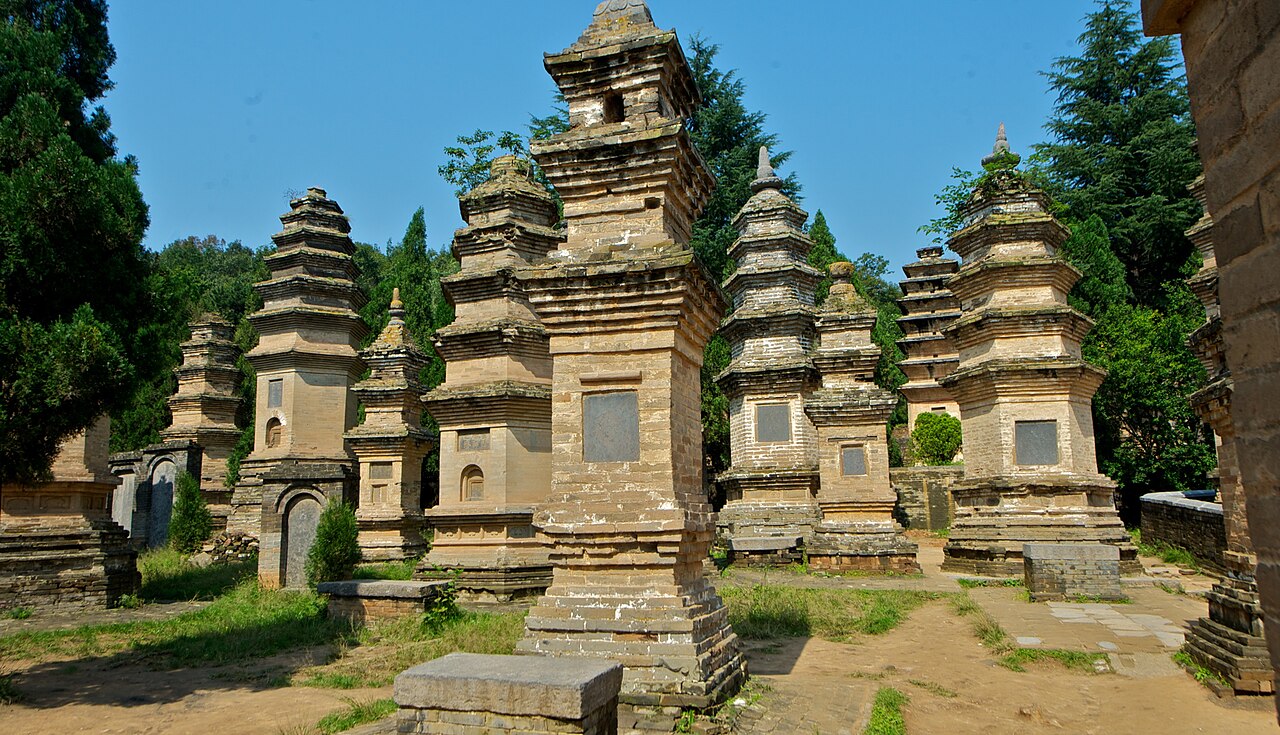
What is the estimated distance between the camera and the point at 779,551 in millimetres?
19359

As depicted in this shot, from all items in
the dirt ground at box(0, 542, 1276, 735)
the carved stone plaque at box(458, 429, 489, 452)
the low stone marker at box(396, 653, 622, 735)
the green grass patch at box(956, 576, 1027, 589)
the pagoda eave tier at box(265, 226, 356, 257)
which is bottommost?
the dirt ground at box(0, 542, 1276, 735)

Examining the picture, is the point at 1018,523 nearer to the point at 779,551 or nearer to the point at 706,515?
the point at 779,551

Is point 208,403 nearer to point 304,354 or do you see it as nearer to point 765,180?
point 304,354

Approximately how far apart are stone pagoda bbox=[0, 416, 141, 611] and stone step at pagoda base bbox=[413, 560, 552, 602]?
586 centimetres

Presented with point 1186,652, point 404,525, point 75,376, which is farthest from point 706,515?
point 404,525

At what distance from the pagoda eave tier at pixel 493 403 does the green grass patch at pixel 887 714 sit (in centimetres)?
810

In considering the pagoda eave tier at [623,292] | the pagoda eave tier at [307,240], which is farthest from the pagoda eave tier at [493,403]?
the pagoda eave tier at [307,240]

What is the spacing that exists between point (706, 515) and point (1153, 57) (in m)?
42.1

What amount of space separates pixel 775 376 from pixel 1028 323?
6303 millimetres

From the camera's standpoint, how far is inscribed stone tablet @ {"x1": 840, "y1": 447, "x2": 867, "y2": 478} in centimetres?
1852

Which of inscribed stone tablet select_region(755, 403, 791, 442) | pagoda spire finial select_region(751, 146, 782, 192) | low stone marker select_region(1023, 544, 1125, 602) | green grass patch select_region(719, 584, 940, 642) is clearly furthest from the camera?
pagoda spire finial select_region(751, 146, 782, 192)

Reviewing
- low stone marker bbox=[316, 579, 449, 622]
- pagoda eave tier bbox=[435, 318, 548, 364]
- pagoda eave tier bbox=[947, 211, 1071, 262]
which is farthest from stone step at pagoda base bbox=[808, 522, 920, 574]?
low stone marker bbox=[316, 579, 449, 622]

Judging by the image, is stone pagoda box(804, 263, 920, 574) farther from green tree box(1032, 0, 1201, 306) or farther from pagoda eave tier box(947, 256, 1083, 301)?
green tree box(1032, 0, 1201, 306)

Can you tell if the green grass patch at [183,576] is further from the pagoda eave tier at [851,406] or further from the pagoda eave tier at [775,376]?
the pagoda eave tier at [851,406]
